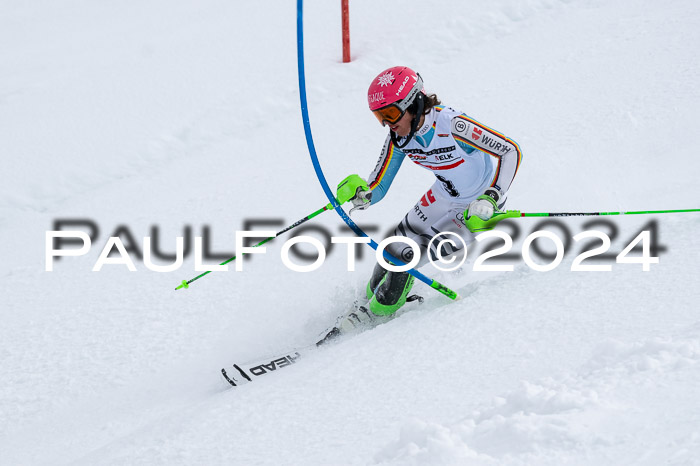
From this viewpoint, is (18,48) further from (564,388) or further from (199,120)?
(564,388)

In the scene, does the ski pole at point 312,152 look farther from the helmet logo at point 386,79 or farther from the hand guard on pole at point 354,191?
the helmet logo at point 386,79

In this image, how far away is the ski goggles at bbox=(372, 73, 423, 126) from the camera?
13.4 ft

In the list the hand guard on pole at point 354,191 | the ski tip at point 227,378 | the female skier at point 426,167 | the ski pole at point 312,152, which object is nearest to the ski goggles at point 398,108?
the female skier at point 426,167

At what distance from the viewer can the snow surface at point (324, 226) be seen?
9.55 ft

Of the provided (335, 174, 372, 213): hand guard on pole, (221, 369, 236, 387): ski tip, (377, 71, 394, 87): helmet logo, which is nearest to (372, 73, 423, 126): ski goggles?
(377, 71, 394, 87): helmet logo

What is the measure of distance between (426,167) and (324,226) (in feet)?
7.21

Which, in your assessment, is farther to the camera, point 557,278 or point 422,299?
point 422,299

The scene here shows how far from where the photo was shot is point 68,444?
168 inches

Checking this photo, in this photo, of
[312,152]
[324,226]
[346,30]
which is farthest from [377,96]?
[346,30]

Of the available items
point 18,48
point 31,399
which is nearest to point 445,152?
point 31,399

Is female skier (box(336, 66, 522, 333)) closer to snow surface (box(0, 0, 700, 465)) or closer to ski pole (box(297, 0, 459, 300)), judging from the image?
ski pole (box(297, 0, 459, 300))

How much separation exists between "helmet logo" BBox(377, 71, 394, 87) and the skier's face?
0.75 feet

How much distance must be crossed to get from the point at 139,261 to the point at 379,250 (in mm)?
2704

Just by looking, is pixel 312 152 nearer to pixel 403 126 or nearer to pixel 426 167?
pixel 403 126
